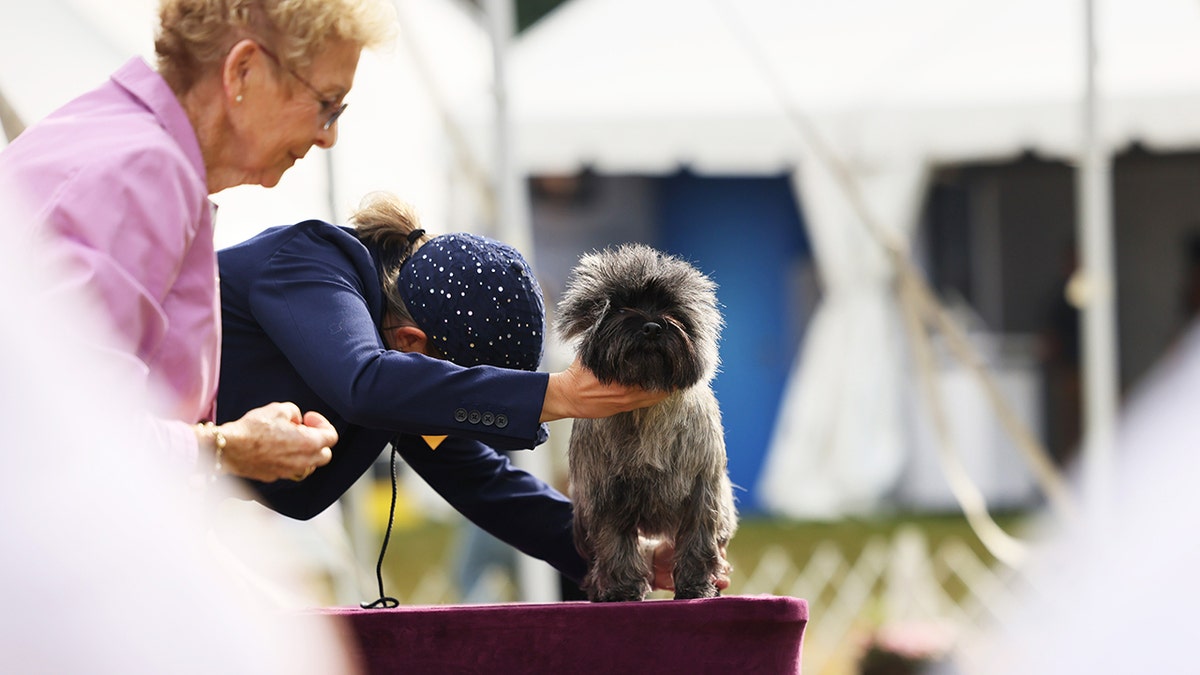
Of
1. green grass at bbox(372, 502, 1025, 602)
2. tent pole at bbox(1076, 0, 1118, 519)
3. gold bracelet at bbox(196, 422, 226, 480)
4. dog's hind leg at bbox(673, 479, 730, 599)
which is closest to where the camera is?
gold bracelet at bbox(196, 422, 226, 480)

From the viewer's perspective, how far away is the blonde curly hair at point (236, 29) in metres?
1.28

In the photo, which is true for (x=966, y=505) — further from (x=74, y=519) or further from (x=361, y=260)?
(x=74, y=519)

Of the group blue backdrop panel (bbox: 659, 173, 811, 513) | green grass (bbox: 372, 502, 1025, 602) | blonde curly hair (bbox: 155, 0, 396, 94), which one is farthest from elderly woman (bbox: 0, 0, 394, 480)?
blue backdrop panel (bbox: 659, 173, 811, 513)

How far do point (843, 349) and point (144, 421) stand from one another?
572 cm

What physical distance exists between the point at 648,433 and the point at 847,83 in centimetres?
466

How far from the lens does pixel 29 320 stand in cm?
104

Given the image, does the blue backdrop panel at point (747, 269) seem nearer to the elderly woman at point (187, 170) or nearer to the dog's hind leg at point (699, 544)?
the dog's hind leg at point (699, 544)

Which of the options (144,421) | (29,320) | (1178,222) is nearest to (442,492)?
(144,421)

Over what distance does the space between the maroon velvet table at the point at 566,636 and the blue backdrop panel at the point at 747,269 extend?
5.89 m

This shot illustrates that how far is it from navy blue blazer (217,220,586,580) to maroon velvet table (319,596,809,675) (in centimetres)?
21

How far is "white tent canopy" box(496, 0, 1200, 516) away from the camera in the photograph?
5.80 metres

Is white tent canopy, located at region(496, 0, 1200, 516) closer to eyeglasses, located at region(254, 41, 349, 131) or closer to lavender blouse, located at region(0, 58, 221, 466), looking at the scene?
eyeglasses, located at region(254, 41, 349, 131)

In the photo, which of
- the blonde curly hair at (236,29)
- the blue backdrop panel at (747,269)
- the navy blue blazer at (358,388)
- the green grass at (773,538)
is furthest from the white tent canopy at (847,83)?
the blonde curly hair at (236,29)

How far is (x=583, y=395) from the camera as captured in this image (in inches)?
56.4
